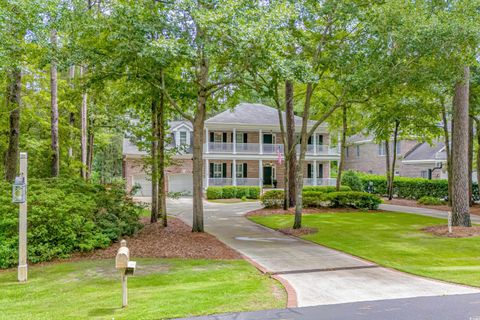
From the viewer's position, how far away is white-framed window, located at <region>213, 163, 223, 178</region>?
113 ft

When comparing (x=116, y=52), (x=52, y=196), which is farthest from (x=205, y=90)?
(x=52, y=196)

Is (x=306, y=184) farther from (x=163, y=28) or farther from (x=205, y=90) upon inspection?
(x=163, y=28)

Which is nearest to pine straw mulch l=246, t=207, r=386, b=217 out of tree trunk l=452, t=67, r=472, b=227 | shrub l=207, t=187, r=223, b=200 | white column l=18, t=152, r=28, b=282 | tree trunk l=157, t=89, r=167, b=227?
tree trunk l=157, t=89, r=167, b=227

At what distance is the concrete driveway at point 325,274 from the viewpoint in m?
6.65

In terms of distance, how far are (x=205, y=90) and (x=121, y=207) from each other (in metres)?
4.83

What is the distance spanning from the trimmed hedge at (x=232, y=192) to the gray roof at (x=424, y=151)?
15.2m

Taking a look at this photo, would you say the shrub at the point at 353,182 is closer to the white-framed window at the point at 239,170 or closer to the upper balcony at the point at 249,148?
the upper balcony at the point at 249,148

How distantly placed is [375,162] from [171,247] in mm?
33241

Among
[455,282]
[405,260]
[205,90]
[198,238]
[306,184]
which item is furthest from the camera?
[306,184]

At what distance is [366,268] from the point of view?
8.74 metres

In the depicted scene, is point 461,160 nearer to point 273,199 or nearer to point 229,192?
point 273,199

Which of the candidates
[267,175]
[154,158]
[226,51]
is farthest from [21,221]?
[267,175]

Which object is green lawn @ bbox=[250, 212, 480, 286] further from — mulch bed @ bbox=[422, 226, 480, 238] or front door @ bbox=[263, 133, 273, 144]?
front door @ bbox=[263, 133, 273, 144]

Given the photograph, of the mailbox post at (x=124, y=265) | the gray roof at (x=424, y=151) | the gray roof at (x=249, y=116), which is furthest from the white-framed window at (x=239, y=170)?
the mailbox post at (x=124, y=265)
